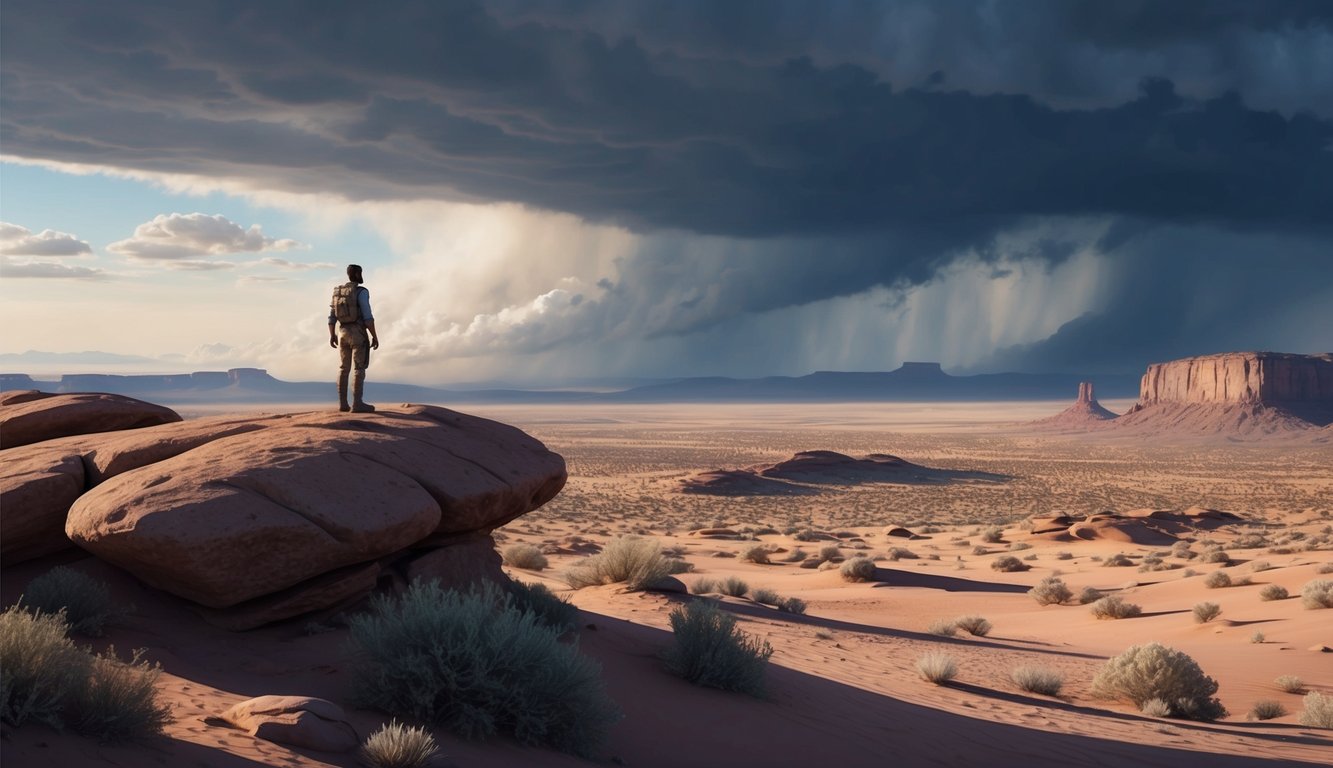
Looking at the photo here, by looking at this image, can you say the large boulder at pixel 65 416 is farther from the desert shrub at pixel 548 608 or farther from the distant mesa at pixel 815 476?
the distant mesa at pixel 815 476

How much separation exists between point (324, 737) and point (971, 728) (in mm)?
7572

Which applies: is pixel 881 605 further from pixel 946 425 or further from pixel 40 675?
pixel 946 425

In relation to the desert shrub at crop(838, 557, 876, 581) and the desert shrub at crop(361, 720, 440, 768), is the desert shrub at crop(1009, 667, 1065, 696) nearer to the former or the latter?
the desert shrub at crop(361, 720, 440, 768)

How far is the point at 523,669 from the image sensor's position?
345 inches

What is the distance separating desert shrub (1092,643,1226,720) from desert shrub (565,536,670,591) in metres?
7.88

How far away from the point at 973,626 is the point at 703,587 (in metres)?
5.63

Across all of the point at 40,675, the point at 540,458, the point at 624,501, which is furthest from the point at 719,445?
the point at 40,675

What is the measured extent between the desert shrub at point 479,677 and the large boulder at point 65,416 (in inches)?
322

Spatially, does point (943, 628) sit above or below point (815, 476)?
above

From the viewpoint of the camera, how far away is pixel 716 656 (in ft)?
37.4

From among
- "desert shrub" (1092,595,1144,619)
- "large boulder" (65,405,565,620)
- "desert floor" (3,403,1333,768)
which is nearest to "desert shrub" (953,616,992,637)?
"desert floor" (3,403,1333,768)

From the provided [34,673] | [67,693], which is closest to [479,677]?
[67,693]

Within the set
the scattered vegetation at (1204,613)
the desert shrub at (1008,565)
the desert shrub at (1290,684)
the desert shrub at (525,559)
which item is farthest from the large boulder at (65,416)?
the desert shrub at (1008,565)

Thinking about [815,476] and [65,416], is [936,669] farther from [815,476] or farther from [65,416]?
[815,476]
